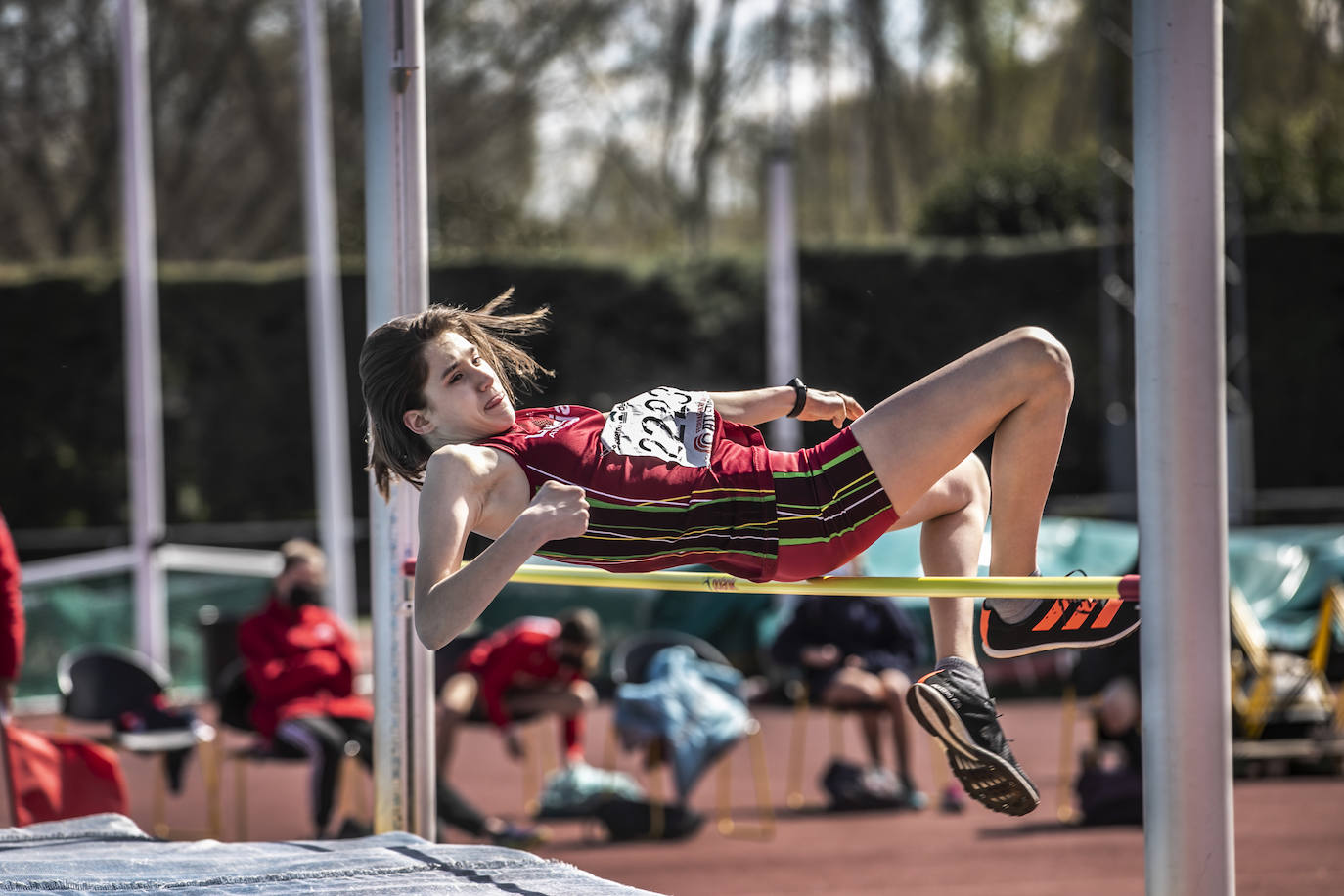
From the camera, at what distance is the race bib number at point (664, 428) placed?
242cm

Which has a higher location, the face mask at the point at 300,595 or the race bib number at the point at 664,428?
the race bib number at the point at 664,428

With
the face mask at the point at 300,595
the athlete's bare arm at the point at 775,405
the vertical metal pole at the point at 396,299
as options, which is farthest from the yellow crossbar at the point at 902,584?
the face mask at the point at 300,595

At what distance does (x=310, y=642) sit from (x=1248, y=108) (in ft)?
46.0

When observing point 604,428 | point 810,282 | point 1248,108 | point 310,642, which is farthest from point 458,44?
point 604,428

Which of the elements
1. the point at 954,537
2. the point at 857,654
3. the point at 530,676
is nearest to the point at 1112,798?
the point at 857,654

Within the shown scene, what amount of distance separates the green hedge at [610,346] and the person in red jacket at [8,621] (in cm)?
738

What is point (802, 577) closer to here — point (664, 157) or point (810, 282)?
point (810, 282)

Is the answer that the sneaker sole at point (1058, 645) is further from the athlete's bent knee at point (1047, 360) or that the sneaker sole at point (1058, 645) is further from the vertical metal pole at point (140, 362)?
the vertical metal pole at point (140, 362)

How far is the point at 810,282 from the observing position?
1170 cm

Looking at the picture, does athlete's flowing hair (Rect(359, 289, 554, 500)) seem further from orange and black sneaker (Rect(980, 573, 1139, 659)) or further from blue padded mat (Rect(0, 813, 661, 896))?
orange and black sneaker (Rect(980, 573, 1139, 659))

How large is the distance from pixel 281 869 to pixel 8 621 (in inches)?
59.6

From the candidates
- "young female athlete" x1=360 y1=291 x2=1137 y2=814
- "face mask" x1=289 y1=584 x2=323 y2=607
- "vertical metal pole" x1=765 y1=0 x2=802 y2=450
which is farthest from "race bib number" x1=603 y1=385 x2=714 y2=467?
"vertical metal pole" x1=765 y1=0 x2=802 y2=450

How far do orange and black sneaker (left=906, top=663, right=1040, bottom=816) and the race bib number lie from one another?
1.78 ft

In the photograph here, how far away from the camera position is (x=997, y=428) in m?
2.46
